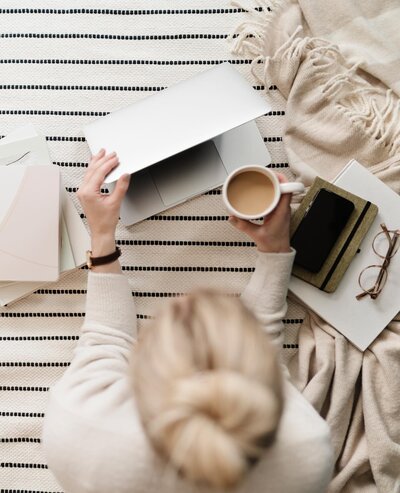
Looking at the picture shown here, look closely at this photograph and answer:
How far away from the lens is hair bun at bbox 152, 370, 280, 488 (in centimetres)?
48

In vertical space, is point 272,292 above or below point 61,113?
below

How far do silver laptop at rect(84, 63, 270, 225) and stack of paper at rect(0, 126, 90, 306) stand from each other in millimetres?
100

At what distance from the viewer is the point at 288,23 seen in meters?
0.97

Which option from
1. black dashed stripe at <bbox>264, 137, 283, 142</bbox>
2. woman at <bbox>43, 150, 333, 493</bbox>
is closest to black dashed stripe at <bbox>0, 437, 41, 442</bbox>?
woman at <bbox>43, 150, 333, 493</bbox>

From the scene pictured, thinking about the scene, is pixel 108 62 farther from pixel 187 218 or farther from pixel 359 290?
pixel 359 290

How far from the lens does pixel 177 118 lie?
85cm

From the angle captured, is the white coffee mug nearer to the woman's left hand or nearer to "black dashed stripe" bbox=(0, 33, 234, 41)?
the woman's left hand

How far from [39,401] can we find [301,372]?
0.47 m

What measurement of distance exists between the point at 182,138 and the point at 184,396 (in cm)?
47

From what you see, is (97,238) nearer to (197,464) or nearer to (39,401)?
(39,401)

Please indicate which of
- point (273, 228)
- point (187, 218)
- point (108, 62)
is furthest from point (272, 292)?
point (108, 62)

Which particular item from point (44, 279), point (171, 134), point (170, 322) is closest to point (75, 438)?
point (170, 322)

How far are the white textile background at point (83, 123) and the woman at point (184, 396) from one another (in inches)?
3.8

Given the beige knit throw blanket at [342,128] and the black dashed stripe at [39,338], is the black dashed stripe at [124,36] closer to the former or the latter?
the beige knit throw blanket at [342,128]
